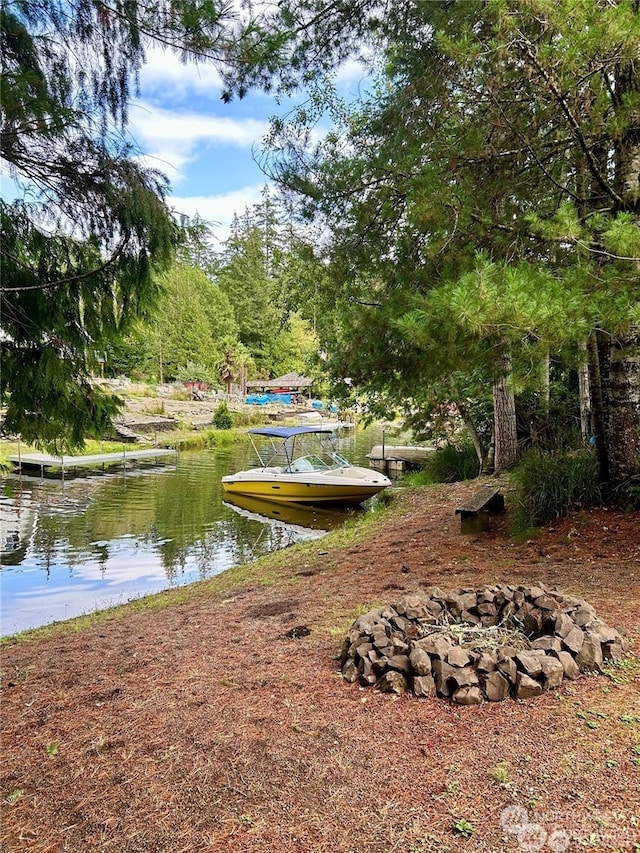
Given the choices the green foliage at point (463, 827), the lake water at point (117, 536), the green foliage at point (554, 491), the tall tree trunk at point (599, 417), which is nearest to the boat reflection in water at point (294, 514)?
the lake water at point (117, 536)

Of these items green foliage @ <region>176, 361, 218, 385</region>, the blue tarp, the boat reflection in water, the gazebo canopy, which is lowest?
the boat reflection in water

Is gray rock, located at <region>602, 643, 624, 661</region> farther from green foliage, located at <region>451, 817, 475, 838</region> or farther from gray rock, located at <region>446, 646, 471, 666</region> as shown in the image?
green foliage, located at <region>451, 817, 475, 838</region>

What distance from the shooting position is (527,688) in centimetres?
225

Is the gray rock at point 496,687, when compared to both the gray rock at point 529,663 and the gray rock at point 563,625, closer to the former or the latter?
the gray rock at point 529,663

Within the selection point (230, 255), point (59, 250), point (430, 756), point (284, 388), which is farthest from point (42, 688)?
point (230, 255)

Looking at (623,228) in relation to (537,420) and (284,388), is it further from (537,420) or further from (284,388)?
(284,388)

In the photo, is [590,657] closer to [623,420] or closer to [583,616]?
[583,616]

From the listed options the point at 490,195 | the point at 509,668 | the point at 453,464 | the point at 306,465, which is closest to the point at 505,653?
the point at 509,668

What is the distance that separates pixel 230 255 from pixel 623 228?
48.9m

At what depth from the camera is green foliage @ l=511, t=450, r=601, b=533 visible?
5.34 m

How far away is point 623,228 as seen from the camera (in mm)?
3002

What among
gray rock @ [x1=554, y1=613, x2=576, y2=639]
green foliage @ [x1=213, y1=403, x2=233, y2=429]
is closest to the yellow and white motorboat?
gray rock @ [x1=554, y1=613, x2=576, y2=639]

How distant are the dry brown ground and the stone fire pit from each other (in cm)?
8

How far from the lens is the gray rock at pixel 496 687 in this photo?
2.26m
